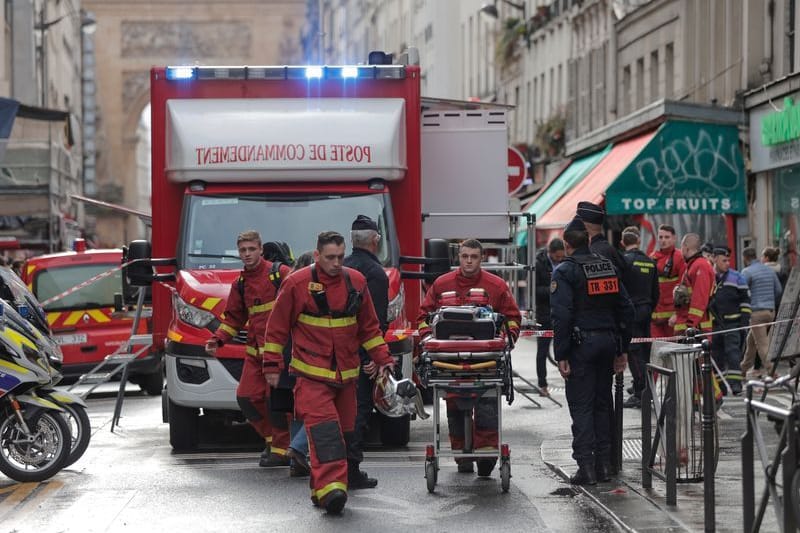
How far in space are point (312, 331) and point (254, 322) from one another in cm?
214

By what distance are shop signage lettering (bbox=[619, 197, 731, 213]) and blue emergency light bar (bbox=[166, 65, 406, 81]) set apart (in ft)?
45.4

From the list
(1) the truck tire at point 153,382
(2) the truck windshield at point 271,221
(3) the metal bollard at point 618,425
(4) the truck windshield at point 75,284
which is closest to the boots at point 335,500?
(3) the metal bollard at point 618,425

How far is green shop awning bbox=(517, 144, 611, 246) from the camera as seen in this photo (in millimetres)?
32812

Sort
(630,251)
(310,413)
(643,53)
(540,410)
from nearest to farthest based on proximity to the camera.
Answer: (310,413), (630,251), (540,410), (643,53)

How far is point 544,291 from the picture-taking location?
793 inches

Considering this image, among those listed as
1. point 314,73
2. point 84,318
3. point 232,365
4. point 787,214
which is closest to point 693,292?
point 314,73

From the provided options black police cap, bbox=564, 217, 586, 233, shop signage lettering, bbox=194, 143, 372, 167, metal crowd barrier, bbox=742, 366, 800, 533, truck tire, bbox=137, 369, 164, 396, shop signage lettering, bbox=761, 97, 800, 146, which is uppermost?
shop signage lettering, bbox=761, 97, 800, 146

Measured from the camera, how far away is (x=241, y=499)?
1156cm

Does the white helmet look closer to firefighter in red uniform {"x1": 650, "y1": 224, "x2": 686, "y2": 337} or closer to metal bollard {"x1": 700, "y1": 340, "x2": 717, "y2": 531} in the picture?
metal bollard {"x1": 700, "y1": 340, "x2": 717, "y2": 531}

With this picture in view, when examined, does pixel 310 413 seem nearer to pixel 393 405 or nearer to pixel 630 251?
pixel 393 405

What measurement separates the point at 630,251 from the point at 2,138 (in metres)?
11.4

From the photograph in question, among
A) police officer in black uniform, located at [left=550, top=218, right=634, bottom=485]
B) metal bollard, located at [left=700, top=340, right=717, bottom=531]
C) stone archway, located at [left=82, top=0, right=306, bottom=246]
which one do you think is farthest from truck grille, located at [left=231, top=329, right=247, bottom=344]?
stone archway, located at [left=82, top=0, right=306, bottom=246]

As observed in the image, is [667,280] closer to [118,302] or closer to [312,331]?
[118,302]

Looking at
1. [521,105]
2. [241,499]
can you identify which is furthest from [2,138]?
[521,105]
